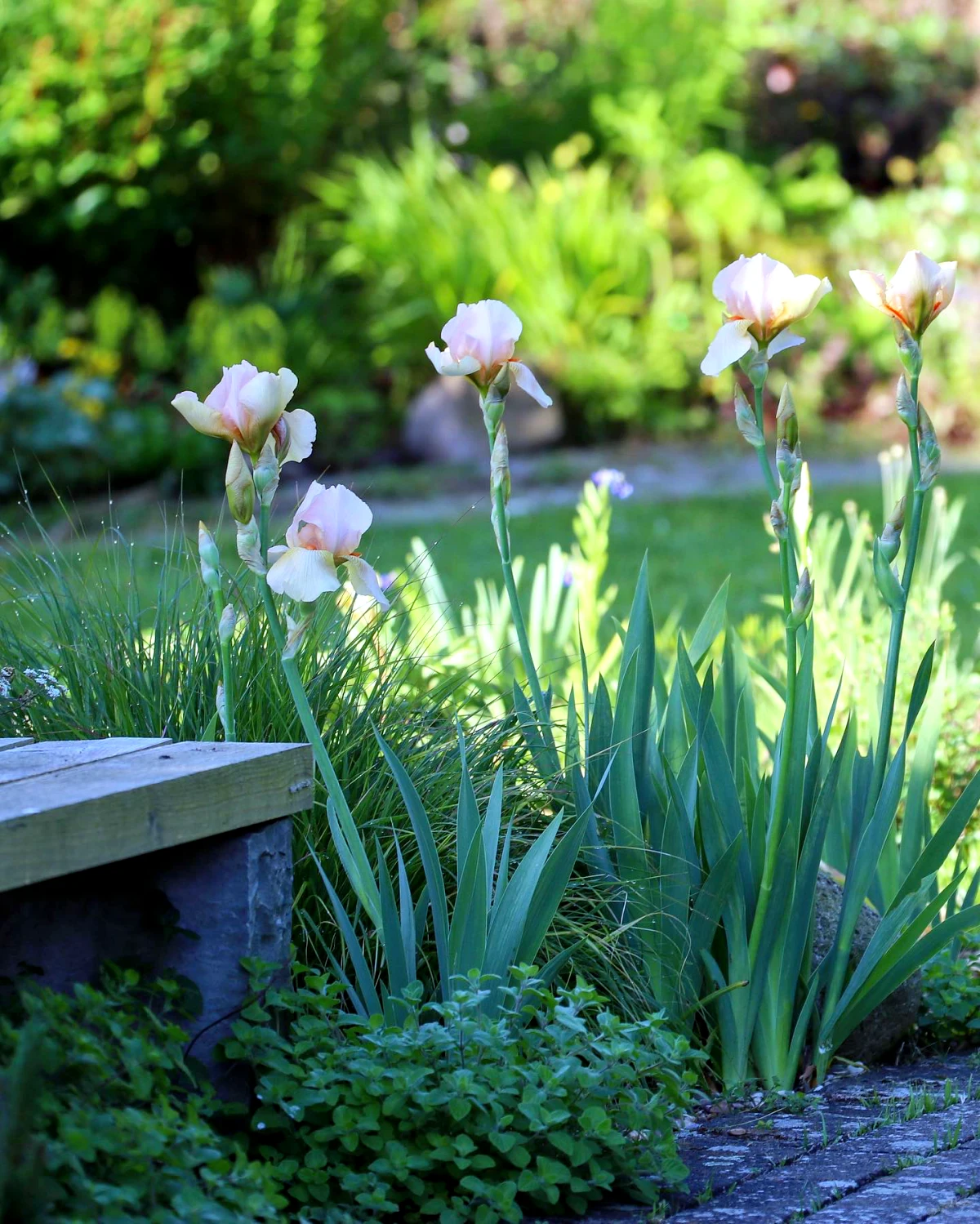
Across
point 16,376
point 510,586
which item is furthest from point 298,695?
point 16,376

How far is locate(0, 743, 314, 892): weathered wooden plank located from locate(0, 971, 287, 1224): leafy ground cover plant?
15 centimetres

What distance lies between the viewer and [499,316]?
7.55 ft

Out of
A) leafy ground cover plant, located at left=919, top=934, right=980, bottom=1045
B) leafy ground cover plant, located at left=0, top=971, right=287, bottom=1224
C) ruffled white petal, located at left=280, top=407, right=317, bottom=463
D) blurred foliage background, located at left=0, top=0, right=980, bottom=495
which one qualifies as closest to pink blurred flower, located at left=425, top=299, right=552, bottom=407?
ruffled white petal, located at left=280, top=407, right=317, bottom=463

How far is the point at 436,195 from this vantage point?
37.4 ft

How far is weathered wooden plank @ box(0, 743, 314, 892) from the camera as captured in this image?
1767mm

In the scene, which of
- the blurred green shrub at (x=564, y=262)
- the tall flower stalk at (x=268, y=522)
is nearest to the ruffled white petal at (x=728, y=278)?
the tall flower stalk at (x=268, y=522)

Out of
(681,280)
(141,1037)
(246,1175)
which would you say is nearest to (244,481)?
(141,1037)

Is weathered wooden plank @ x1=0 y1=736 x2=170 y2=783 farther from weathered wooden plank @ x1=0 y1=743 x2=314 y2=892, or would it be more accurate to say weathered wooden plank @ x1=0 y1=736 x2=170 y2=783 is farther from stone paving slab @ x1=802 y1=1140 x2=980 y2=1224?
stone paving slab @ x1=802 y1=1140 x2=980 y2=1224

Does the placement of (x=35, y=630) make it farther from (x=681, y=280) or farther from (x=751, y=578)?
(x=681, y=280)

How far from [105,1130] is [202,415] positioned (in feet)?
2.92

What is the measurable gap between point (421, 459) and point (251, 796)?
335 inches

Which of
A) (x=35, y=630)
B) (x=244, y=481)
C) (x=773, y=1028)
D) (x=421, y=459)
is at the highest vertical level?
(x=244, y=481)

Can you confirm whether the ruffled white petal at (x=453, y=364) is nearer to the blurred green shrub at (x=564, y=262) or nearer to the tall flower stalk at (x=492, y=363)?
the tall flower stalk at (x=492, y=363)

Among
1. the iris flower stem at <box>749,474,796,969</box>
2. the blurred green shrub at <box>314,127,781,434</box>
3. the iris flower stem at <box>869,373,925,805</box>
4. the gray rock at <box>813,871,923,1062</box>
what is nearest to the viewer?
the iris flower stem at <box>749,474,796,969</box>
